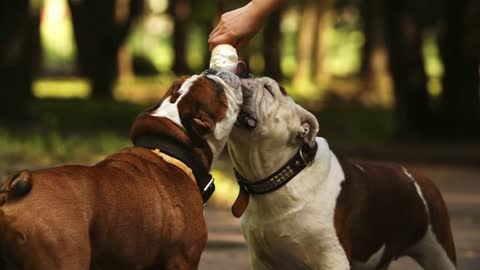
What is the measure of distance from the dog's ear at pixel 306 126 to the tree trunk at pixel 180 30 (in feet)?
101

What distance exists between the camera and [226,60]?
20.5 feet

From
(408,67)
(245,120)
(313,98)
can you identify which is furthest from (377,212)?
(313,98)

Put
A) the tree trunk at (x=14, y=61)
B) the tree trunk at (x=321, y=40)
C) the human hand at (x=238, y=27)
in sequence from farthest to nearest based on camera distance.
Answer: the tree trunk at (x=321, y=40)
the tree trunk at (x=14, y=61)
the human hand at (x=238, y=27)

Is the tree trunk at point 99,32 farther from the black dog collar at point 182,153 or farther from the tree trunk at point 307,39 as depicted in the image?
the black dog collar at point 182,153

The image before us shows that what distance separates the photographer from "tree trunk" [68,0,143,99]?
29544 mm

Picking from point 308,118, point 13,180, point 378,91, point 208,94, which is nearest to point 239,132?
point 308,118

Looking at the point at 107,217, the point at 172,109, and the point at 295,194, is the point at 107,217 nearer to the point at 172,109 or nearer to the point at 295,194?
the point at 172,109

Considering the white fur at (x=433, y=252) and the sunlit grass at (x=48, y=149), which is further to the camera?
the sunlit grass at (x=48, y=149)

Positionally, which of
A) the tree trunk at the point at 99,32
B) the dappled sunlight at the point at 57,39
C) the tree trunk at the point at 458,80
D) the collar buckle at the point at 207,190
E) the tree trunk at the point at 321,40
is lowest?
the dappled sunlight at the point at 57,39

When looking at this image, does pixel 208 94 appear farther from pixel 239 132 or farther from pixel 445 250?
pixel 445 250

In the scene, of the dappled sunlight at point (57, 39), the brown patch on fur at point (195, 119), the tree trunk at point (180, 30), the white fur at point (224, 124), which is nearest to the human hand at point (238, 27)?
the white fur at point (224, 124)

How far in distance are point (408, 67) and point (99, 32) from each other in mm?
10178

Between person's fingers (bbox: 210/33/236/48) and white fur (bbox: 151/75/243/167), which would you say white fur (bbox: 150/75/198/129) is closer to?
white fur (bbox: 151/75/243/167)

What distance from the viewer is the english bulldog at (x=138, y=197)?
4.92 m
